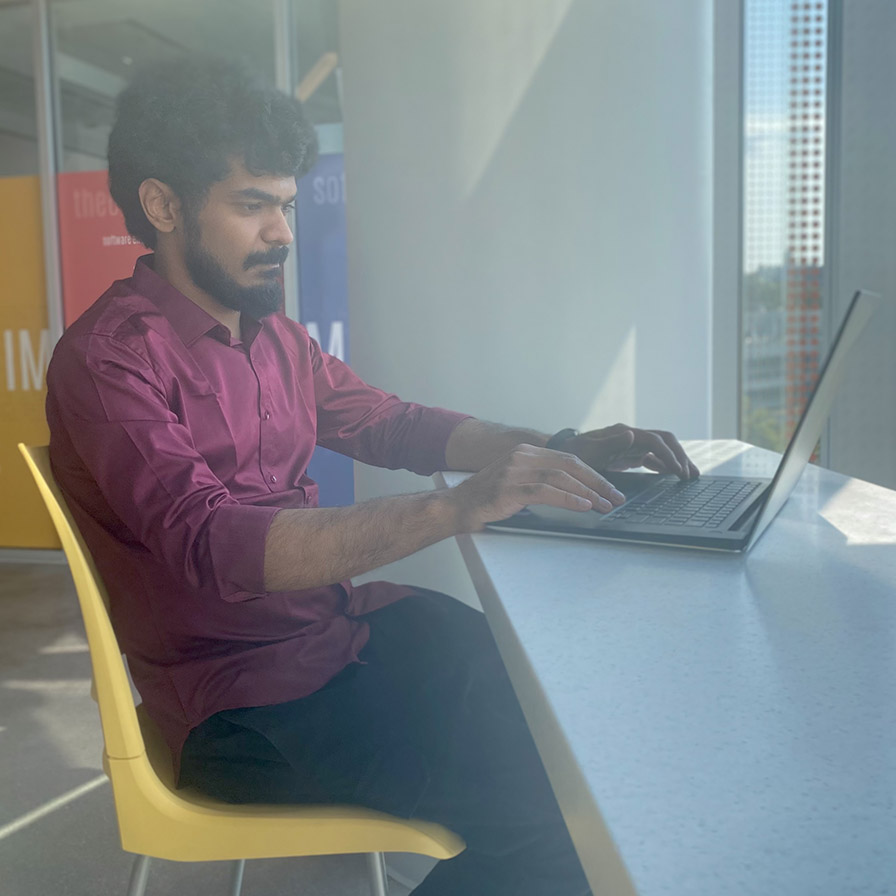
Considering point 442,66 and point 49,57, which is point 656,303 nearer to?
point 442,66

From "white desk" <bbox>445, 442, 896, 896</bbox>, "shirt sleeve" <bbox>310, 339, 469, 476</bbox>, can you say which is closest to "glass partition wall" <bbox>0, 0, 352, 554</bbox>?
"shirt sleeve" <bbox>310, 339, 469, 476</bbox>

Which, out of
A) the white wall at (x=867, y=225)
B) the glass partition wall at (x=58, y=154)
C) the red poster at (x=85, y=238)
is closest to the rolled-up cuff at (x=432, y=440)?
the white wall at (x=867, y=225)

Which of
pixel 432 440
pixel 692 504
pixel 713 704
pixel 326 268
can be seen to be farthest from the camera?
pixel 326 268

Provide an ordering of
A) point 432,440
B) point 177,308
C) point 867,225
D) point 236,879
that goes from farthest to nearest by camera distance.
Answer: point 867,225 < point 432,440 < point 236,879 < point 177,308

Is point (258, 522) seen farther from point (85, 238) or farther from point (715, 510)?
point (85, 238)

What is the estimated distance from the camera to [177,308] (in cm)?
121

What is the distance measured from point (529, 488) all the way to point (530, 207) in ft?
3.54

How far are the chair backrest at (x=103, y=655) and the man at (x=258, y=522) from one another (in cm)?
8

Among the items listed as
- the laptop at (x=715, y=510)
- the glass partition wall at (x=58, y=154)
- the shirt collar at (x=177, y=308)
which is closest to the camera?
the laptop at (x=715, y=510)

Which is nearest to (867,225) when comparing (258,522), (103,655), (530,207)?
(530,207)

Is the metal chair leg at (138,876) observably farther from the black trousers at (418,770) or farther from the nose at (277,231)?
the nose at (277,231)

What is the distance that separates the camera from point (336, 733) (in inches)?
37.1

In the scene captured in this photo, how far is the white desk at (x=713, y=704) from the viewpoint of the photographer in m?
0.34

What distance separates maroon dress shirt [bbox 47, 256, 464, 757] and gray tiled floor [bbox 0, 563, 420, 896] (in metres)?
0.78
